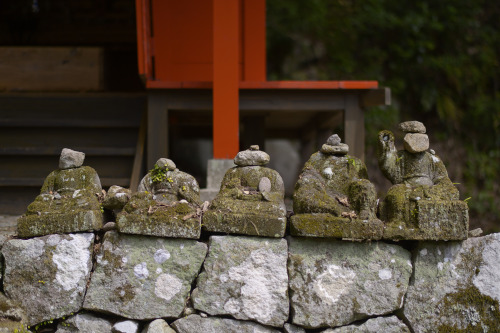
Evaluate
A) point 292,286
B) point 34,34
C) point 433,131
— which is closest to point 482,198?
point 433,131

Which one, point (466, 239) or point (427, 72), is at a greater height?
point (427, 72)

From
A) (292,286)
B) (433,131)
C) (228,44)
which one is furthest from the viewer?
(433,131)

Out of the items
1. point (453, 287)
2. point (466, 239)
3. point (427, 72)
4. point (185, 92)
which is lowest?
point (453, 287)

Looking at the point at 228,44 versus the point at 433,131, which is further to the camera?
the point at 433,131

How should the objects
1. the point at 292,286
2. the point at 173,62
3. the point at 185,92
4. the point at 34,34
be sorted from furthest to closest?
the point at 34,34 < the point at 173,62 < the point at 185,92 < the point at 292,286

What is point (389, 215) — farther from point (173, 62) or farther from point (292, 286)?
point (173, 62)

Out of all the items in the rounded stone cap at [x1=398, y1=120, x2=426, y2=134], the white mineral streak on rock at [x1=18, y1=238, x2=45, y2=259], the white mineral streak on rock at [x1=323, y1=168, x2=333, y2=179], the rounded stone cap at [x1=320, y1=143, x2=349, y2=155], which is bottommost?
the white mineral streak on rock at [x1=18, y1=238, x2=45, y2=259]

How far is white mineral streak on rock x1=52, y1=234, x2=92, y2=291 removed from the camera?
3.24 meters

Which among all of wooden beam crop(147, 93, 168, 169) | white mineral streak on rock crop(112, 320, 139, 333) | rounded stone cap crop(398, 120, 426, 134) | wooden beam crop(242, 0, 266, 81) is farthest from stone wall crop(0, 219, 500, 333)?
wooden beam crop(242, 0, 266, 81)

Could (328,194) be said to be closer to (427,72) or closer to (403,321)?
(403,321)

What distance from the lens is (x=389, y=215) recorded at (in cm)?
324

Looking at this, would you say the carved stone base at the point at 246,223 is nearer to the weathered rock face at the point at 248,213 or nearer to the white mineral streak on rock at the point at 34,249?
the weathered rock face at the point at 248,213

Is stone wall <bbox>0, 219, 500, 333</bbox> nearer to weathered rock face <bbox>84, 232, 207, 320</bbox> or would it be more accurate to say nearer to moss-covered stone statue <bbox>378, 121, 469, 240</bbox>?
weathered rock face <bbox>84, 232, 207, 320</bbox>

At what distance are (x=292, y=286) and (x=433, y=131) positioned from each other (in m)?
6.83
